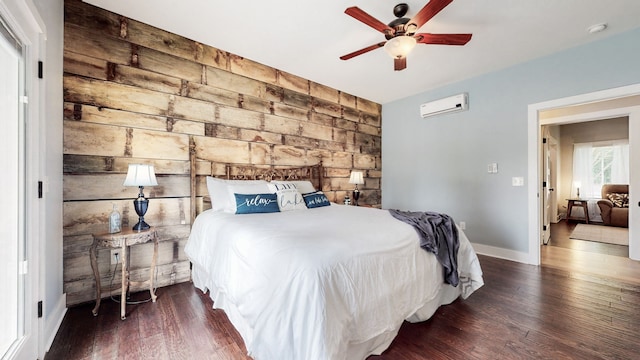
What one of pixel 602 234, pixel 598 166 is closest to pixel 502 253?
pixel 602 234

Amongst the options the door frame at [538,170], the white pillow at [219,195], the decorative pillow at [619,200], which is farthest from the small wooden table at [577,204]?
the white pillow at [219,195]

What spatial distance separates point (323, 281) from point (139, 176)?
193 cm

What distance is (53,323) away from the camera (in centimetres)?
179

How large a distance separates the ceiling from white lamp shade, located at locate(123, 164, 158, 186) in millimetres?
1513

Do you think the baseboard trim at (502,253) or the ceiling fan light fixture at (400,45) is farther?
the baseboard trim at (502,253)

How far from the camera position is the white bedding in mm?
1164

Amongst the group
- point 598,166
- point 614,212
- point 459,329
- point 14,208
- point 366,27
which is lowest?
point 459,329

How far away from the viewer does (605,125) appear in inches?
252

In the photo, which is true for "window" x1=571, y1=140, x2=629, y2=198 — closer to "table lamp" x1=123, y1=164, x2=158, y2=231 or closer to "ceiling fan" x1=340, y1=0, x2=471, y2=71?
"ceiling fan" x1=340, y1=0, x2=471, y2=71

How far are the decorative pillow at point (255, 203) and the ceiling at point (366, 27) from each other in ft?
5.82

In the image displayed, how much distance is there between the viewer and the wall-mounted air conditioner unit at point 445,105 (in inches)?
155

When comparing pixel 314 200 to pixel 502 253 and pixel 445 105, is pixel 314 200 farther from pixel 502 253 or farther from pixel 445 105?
pixel 502 253

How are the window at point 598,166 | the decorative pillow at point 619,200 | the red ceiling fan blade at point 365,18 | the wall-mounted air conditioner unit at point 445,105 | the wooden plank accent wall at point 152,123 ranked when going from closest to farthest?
the red ceiling fan blade at point 365,18 < the wooden plank accent wall at point 152,123 < the wall-mounted air conditioner unit at point 445,105 < the decorative pillow at point 619,200 < the window at point 598,166

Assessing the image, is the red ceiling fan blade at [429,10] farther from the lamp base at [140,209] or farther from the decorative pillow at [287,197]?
the lamp base at [140,209]
